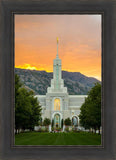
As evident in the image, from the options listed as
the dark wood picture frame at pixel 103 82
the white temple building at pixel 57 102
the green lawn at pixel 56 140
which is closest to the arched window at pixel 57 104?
the white temple building at pixel 57 102

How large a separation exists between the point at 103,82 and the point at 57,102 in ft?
228

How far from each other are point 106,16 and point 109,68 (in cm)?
89

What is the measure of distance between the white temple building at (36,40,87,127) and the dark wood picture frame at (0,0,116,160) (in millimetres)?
65476

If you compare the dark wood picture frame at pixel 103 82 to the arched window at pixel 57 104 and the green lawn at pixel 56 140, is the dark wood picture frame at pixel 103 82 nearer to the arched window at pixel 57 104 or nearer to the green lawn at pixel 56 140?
the green lawn at pixel 56 140

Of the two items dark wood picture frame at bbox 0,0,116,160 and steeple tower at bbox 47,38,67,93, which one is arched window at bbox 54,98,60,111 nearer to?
steeple tower at bbox 47,38,67,93

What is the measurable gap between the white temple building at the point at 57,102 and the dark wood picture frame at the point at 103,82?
2578 inches

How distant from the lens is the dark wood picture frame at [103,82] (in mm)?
4043

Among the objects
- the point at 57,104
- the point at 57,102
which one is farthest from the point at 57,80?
the point at 57,104

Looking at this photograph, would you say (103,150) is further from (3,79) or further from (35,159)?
(3,79)

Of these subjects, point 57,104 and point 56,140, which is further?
point 57,104

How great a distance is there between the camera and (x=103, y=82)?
4.13 m

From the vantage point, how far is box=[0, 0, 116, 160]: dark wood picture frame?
159 inches

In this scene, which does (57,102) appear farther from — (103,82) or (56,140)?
(103,82)

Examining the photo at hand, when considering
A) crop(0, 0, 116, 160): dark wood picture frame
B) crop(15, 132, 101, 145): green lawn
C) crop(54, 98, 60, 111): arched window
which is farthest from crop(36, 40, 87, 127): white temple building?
crop(0, 0, 116, 160): dark wood picture frame
